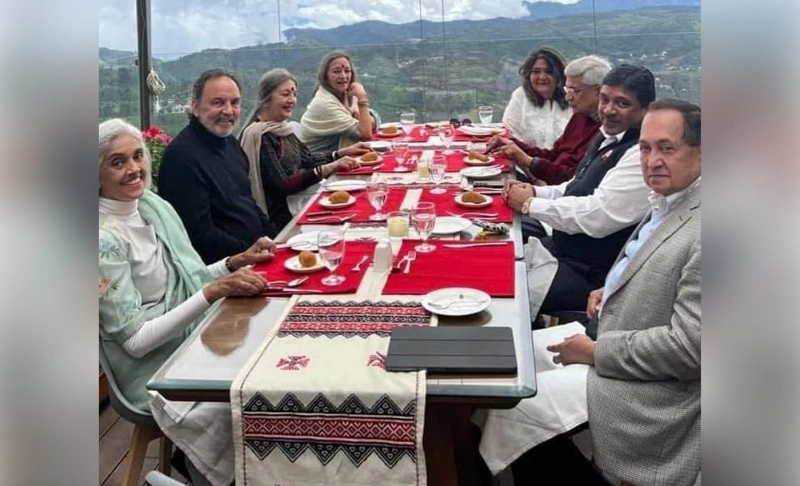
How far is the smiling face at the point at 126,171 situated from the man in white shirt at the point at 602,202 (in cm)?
131

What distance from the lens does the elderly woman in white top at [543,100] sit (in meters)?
4.48

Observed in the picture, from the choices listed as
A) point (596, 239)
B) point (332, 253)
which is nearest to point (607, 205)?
point (596, 239)

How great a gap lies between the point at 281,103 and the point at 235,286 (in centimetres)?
200

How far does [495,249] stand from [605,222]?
58cm

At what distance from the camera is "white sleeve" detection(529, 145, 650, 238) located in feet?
7.72

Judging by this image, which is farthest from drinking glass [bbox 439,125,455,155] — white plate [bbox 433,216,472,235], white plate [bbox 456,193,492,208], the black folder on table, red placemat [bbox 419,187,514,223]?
the black folder on table

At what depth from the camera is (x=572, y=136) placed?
3.71 m

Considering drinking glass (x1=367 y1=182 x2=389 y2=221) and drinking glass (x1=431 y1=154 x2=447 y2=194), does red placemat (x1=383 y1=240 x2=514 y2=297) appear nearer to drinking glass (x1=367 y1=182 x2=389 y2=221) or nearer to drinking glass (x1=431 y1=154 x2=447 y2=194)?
drinking glass (x1=367 y1=182 x2=389 y2=221)

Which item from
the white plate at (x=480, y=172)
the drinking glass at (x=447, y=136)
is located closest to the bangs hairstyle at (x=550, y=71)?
the drinking glass at (x=447, y=136)

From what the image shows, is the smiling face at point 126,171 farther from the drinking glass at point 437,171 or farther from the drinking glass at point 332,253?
the drinking glass at point 437,171

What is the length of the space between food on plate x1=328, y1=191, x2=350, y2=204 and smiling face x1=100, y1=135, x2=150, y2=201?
93cm
